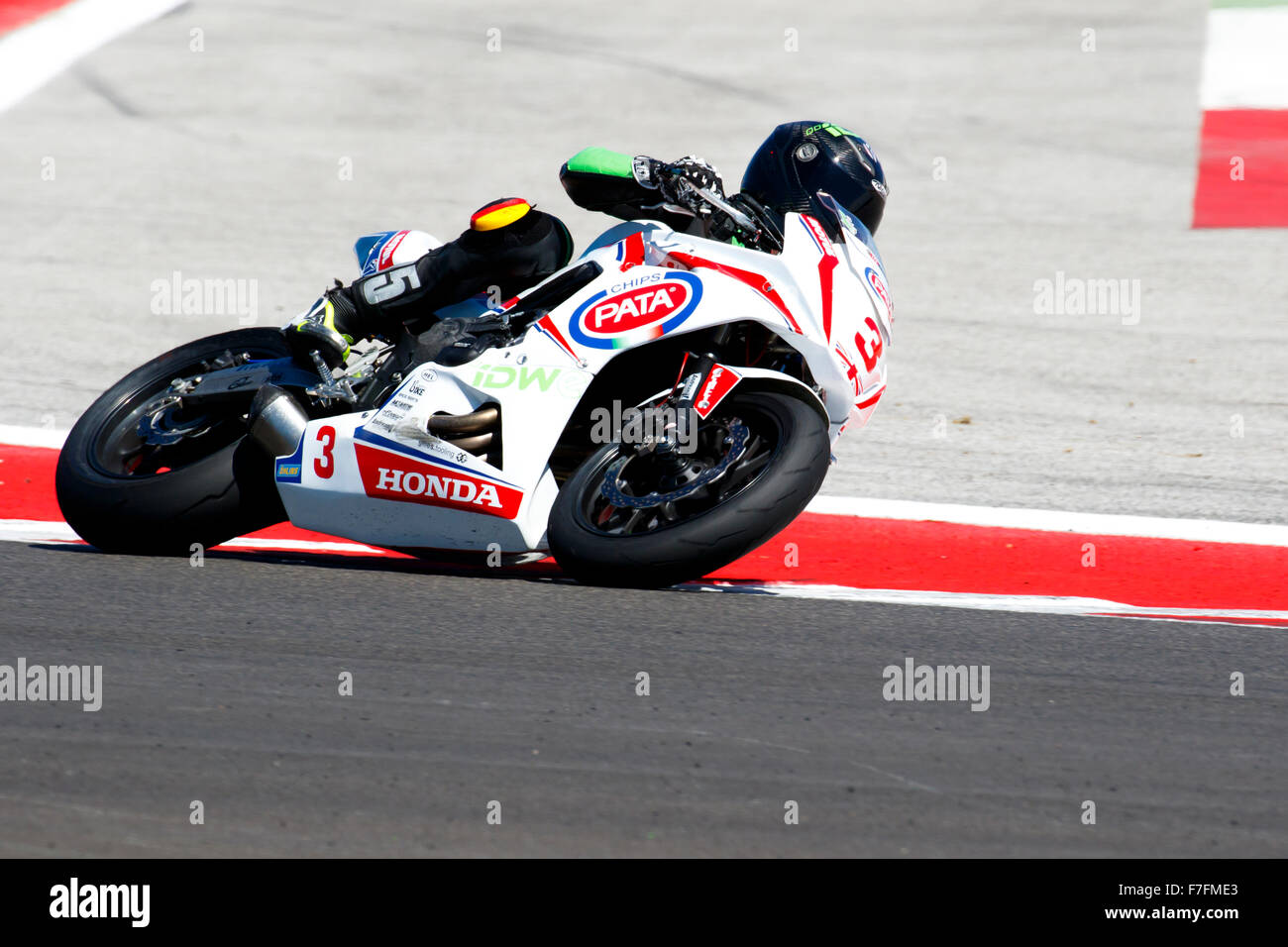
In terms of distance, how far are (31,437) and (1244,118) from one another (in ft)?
34.1

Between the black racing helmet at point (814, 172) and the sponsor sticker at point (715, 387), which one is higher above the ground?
the black racing helmet at point (814, 172)

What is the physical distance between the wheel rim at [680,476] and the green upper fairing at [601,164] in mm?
888

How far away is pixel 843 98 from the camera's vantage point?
15.1 meters

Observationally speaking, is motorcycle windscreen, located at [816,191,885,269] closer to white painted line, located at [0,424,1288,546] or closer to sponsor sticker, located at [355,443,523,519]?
sponsor sticker, located at [355,443,523,519]

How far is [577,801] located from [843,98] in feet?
40.9

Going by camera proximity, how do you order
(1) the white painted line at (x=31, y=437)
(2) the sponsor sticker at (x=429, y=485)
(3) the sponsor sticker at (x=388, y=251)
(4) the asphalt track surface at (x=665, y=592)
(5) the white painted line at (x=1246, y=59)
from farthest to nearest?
(5) the white painted line at (x=1246, y=59) → (1) the white painted line at (x=31, y=437) → (3) the sponsor sticker at (x=388, y=251) → (2) the sponsor sticker at (x=429, y=485) → (4) the asphalt track surface at (x=665, y=592)

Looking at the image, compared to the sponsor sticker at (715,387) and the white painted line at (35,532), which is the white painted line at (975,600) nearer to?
the white painted line at (35,532)

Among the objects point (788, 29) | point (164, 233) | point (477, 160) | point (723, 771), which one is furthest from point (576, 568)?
point (788, 29)

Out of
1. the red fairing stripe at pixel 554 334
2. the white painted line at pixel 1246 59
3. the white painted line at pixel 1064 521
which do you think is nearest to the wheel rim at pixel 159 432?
the red fairing stripe at pixel 554 334

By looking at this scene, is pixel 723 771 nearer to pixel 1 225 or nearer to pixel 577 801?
pixel 577 801

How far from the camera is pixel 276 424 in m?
5.37

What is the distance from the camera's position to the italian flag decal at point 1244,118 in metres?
12.7

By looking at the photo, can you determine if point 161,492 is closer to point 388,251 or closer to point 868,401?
point 388,251

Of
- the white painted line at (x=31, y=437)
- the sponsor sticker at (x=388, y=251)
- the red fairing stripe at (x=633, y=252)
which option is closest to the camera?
the red fairing stripe at (x=633, y=252)
